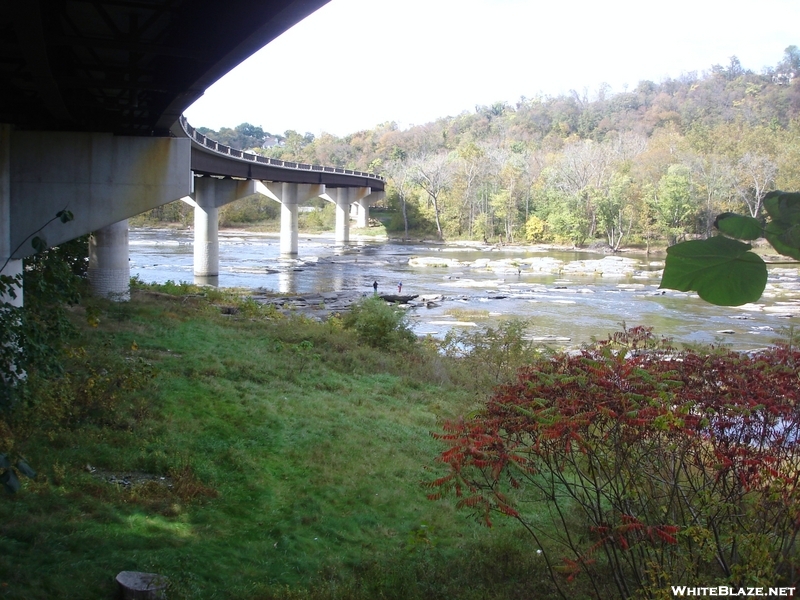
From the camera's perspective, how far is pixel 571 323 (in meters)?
30.9

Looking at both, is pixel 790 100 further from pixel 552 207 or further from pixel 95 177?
pixel 95 177

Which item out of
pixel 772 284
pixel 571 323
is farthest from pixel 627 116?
pixel 571 323

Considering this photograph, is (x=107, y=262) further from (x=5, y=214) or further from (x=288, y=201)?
(x=288, y=201)

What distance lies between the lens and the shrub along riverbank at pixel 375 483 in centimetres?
557

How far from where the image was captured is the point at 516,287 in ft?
146

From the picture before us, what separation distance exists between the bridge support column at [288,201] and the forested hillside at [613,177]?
33.7 metres

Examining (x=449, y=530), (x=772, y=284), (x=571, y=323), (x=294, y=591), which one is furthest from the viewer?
(x=772, y=284)

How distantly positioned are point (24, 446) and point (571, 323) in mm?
24873

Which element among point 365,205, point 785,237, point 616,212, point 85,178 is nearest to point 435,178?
point 365,205

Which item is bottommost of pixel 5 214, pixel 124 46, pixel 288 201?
pixel 5 214

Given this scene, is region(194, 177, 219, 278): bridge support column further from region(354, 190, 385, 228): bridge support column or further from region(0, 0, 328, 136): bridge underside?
region(354, 190, 385, 228): bridge support column

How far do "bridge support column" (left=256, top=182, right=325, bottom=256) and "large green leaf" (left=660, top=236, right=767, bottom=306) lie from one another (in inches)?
2434

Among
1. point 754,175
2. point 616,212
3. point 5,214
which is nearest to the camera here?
point 5,214

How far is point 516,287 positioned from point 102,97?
3450 centimetres
